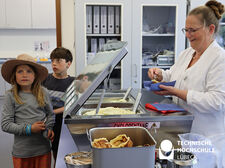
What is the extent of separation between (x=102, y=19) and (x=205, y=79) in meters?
1.84

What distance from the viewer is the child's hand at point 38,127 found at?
154 cm

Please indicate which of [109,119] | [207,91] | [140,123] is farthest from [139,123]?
[207,91]

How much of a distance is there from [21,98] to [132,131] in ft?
3.20

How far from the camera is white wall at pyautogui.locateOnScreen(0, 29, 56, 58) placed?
550 cm

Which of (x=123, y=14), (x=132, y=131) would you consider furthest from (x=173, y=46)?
(x=132, y=131)

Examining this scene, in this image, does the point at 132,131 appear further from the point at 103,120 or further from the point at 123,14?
the point at 123,14

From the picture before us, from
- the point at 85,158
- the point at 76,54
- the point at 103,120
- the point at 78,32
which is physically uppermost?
the point at 78,32

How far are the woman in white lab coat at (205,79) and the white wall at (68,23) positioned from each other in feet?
6.03

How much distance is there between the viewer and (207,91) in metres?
1.32

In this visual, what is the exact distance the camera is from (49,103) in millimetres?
1720
